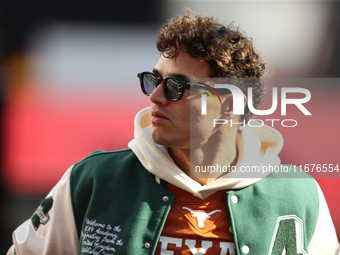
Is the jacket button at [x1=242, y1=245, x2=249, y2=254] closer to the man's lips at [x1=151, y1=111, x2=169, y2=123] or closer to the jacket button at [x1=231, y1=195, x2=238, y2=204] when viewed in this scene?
the jacket button at [x1=231, y1=195, x2=238, y2=204]

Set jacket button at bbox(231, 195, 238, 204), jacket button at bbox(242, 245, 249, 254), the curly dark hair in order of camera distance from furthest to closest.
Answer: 1. the curly dark hair
2. jacket button at bbox(231, 195, 238, 204)
3. jacket button at bbox(242, 245, 249, 254)

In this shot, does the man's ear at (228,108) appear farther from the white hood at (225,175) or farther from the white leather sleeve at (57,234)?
the white leather sleeve at (57,234)

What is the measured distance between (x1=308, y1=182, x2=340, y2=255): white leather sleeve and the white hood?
379mm

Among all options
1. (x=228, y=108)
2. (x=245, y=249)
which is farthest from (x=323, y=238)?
(x=228, y=108)

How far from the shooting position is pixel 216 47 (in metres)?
1.84

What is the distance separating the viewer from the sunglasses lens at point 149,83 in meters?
1.83

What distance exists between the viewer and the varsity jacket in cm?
162

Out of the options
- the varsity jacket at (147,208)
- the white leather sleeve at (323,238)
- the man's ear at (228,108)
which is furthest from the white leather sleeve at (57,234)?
the white leather sleeve at (323,238)

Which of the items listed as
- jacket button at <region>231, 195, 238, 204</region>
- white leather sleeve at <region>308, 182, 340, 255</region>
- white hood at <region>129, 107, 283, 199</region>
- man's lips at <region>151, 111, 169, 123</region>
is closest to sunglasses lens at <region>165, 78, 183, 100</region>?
man's lips at <region>151, 111, 169, 123</region>

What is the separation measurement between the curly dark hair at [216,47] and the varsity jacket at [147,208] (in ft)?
1.56

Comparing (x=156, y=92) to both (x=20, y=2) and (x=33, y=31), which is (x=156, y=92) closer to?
(x=33, y=31)

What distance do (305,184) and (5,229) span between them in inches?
129

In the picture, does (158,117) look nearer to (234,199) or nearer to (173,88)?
(173,88)

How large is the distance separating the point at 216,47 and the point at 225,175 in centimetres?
71
